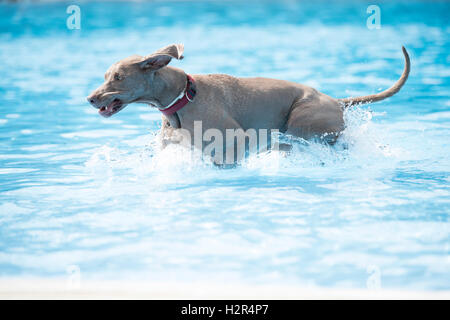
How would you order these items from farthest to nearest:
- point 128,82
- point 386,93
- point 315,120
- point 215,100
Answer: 1. point 386,93
2. point 315,120
3. point 215,100
4. point 128,82

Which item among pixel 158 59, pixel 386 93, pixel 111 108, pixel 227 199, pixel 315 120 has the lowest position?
pixel 227 199

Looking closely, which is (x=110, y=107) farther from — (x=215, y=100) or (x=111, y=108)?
(x=215, y=100)

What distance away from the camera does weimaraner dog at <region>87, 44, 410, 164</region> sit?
167 inches

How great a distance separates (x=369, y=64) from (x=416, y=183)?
700cm

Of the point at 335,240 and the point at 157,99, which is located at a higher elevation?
the point at 157,99

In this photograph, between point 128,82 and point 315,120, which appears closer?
point 128,82

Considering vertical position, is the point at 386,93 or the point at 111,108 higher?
the point at 386,93

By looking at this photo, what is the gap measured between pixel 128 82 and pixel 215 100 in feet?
2.40

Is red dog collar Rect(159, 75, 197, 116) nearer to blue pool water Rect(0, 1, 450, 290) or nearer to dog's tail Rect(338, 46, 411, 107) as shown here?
blue pool water Rect(0, 1, 450, 290)

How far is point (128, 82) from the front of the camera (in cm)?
423

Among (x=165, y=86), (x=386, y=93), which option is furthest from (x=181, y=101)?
(x=386, y=93)
